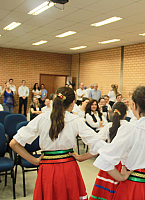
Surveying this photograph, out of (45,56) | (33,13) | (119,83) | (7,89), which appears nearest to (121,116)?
(33,13)

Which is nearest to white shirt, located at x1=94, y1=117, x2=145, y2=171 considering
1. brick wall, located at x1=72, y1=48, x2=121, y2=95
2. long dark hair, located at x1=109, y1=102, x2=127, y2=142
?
long dark hair, located at x1=109, y1=102, x2=127, y2=142

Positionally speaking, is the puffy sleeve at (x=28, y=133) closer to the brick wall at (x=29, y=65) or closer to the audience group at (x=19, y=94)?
the audience group at (x=19, y=94)

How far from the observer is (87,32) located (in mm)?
8258

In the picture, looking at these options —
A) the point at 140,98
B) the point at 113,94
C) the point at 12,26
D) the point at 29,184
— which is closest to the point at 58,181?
the point at 140,98

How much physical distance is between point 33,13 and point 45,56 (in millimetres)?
7160

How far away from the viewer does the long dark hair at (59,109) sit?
68.1 inches

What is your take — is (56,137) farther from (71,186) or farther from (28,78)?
(28,78)

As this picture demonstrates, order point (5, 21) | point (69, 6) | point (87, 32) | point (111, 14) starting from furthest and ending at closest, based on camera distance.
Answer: point (87, 32), point (5, 21), point (111, 14), point (69, 6)

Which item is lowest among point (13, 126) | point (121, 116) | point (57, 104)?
point (13, 126)

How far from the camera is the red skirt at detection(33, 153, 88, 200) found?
1.70 meters

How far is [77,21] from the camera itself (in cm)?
694

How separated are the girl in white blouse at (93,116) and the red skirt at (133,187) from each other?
3971 mm

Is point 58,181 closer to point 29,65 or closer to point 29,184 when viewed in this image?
point 29,184

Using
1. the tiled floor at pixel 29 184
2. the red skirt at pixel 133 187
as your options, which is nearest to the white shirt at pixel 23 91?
the tiled floor at pixel 29 184
